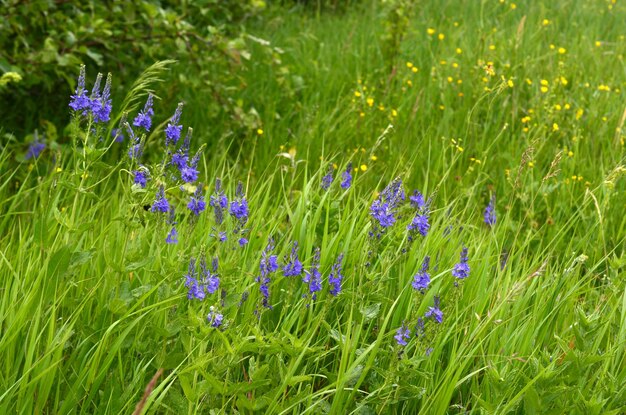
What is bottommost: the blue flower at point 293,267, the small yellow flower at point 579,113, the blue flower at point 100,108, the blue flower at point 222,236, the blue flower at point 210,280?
the small yellow flower at point 579,113

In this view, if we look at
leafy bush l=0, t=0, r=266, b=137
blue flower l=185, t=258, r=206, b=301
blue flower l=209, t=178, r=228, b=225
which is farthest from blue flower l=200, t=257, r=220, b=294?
leafy bush l=0, t=0, r=266, b=137

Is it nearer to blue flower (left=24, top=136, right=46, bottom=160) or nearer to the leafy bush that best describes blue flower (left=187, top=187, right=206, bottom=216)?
the leafy bush

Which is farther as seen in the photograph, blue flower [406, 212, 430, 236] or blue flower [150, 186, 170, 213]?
blue flower [406, 212, 430, 236]

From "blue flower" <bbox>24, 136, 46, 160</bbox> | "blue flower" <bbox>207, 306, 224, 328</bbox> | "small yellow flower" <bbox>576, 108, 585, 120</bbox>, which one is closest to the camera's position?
"blue flower" <bbox>207, 306, 224, 328</bbox>

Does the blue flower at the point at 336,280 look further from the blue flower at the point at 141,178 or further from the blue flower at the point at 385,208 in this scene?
the blue flower at the point at 141,178

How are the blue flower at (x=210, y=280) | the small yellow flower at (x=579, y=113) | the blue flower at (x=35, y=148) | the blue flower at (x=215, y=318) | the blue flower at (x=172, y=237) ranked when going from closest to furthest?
the blue flower at (x=215, y=318) → the blue flower at (x=210, y=280) → the blue flower at (x=172, y=237) → the blue flower at (x=35, y=148) → the small yellow flower at (x=579, y=113)

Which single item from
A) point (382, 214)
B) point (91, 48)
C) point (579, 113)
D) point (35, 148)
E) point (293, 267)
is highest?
point (382, 214)

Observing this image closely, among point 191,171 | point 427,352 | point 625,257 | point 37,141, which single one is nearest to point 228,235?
point 191,171

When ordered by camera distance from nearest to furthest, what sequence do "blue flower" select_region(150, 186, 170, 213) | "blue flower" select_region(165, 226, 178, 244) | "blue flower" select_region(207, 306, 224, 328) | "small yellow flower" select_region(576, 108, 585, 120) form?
"blue flower" select_region(207, 306, 224, 328), "blue flower" select_region(150, 186, 170, 213), "blue flower" select_region(165, 226, 178, 244), "small yellow flower" select_region(576, 108, 585, 120)

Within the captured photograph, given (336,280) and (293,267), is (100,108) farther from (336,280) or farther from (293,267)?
(336,280)

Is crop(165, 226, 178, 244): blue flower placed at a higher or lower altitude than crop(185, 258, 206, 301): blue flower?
lower

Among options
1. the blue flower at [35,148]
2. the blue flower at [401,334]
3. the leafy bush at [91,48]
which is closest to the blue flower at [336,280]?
the blue flower at [401,334]

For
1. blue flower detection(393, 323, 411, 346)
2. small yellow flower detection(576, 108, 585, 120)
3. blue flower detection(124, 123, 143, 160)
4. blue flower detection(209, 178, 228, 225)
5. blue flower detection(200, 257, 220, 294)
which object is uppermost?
blue flower detection(124, 123, 143, 160)

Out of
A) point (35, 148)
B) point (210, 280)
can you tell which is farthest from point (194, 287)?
point (35, 148)
